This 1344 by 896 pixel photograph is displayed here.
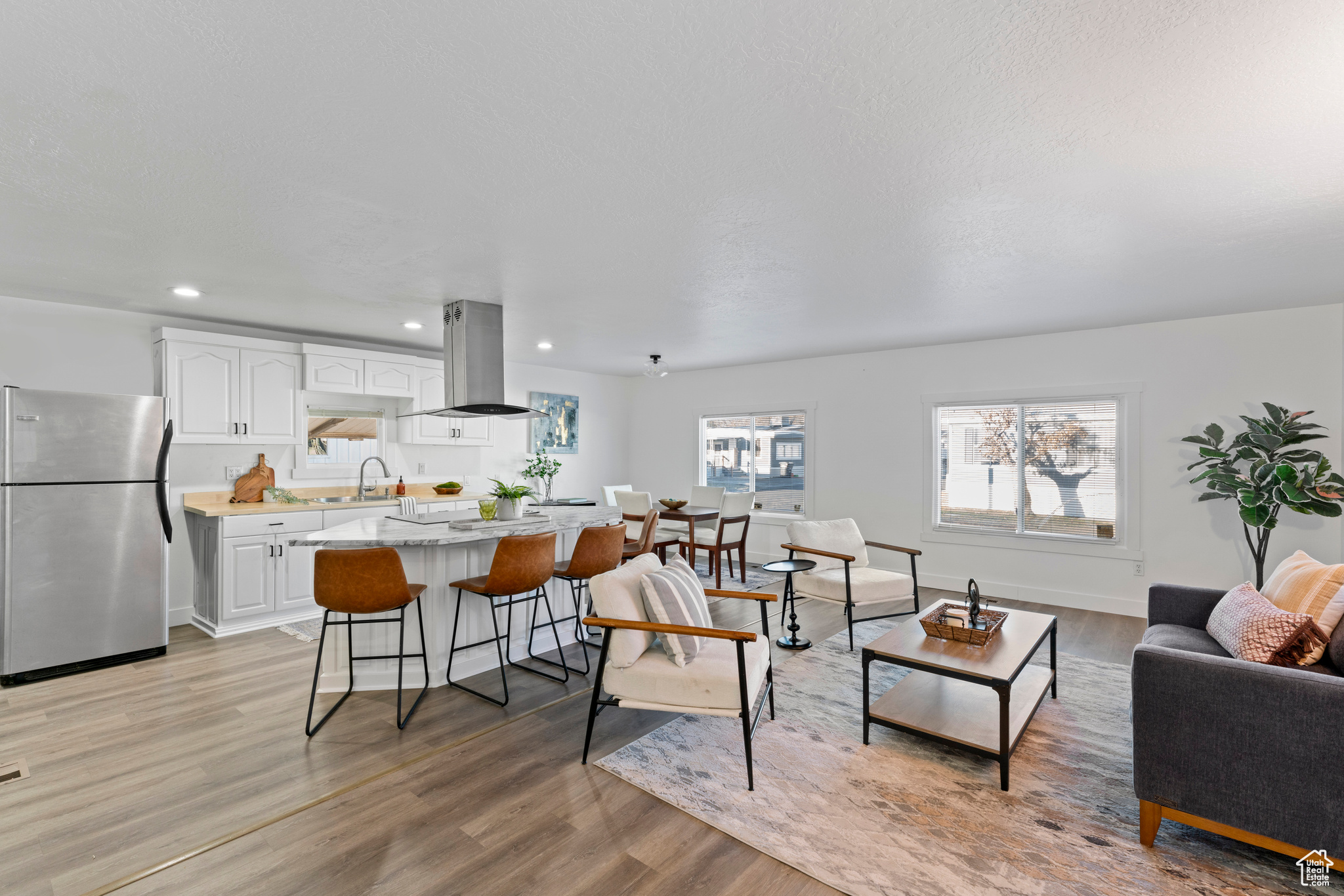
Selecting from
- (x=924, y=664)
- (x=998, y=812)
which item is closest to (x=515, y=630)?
(x=924, y=664)

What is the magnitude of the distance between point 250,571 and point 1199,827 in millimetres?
5524

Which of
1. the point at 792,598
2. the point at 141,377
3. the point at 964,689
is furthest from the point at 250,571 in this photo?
the point at 964,689

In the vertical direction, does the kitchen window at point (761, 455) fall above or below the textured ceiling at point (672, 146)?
below

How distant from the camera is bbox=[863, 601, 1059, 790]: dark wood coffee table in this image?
2586 mm

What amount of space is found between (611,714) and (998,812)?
1.73 m

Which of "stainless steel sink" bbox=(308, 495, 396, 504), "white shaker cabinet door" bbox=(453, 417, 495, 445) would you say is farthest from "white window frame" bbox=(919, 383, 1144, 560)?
"stainless steel sink" bbox=(308, 495, 396, 504)

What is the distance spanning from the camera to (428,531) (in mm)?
3705

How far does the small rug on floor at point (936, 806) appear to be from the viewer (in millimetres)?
2014

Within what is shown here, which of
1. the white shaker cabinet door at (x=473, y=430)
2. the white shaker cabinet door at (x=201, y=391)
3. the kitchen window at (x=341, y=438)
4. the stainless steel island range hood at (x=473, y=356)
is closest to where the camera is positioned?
the stainless steel island range hood at (x=473, y=356)

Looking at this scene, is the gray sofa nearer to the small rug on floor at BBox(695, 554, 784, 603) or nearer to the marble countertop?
the marble countertop

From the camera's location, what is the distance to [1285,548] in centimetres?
457

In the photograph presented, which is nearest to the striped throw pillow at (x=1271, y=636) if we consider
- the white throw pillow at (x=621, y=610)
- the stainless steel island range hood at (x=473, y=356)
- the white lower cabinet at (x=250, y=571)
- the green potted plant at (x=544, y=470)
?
the white throw pillow at (x=621, y=610)

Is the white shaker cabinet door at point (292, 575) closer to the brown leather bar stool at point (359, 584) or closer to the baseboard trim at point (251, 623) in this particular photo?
the baseboard trim at point (251, 623)

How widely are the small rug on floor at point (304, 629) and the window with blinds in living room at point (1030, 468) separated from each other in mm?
5444
